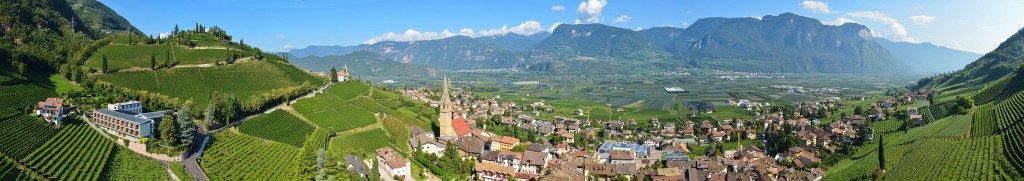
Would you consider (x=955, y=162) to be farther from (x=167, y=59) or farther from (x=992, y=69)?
(x=992, y=69)

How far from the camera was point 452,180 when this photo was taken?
143ft

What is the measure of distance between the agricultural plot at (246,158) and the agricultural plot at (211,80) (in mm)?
10784

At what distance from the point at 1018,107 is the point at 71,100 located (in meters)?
75.4

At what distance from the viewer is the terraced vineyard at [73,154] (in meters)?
26.4

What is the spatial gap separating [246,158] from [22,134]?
1109 centimetres

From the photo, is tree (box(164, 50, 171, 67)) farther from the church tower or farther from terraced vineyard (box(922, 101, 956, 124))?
terraced vineyard (box(922, 101, 956, 124))

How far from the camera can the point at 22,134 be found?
29625 mm

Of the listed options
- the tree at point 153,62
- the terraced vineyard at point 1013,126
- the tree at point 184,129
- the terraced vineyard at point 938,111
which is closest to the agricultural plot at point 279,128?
the tree at point 184,129

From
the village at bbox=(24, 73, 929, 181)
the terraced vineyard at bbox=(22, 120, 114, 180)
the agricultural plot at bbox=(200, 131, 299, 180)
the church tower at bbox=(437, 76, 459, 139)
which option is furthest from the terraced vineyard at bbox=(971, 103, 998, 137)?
Answer: the terraced vineyard at bbox=(22, 120, 114, 180)

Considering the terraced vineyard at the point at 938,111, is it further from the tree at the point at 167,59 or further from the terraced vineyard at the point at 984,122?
the tree at the point at 167,59

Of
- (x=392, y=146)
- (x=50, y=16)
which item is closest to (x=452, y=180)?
(x=392, y=146)

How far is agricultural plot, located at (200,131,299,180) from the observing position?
3316 centimetres

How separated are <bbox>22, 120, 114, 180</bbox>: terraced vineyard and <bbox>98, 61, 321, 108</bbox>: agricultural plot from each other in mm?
15242

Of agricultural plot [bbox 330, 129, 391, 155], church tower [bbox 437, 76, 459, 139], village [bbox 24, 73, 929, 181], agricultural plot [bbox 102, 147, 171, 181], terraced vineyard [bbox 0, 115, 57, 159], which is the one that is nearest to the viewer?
terraced vineyard [bbox 0, 115, 57, 159]
